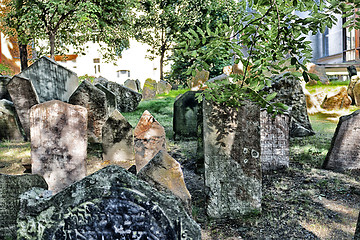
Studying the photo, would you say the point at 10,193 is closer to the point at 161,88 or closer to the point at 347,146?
the point at 347,146

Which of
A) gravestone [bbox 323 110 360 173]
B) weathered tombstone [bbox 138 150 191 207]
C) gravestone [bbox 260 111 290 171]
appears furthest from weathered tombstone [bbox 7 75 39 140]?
gravestone [bbox 323 110 360 173]

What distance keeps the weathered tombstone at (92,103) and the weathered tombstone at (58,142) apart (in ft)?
7.38

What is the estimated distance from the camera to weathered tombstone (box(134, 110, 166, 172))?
4965 mm

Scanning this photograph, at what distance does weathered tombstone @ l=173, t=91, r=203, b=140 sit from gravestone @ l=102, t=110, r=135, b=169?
210 centimetres

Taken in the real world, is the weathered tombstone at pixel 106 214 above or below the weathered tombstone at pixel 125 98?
below

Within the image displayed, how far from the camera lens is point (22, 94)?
6582mm

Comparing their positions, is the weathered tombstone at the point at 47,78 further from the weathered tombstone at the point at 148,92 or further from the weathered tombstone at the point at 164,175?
the weathered tombstone at the point at 148,92

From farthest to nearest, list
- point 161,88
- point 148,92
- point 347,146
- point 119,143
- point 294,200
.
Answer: point 161,88 < point 148,92 < point 119,143 < point 347,146 < point 294,200

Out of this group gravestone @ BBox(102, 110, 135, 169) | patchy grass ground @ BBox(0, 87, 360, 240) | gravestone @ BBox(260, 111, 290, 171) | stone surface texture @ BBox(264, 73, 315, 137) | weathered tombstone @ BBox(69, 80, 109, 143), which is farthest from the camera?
stone surface texture @ BBox(264, 73, 315, 137)

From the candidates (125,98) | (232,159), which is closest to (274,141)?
(232,159)

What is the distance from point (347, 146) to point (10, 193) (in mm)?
4659

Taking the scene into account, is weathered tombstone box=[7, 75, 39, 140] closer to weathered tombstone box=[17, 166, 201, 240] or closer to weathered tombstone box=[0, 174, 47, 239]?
weathered tombstone box=[0, 174, 47, 239]

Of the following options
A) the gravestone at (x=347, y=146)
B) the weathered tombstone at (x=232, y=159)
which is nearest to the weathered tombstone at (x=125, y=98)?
the gravestone at (x=347, y=146)

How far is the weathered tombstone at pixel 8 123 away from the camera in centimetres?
692
